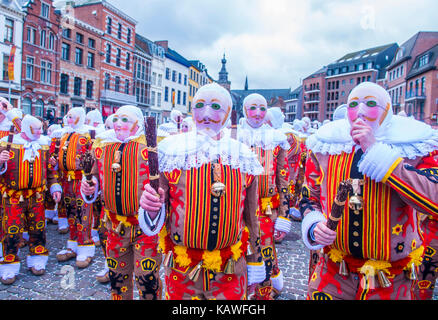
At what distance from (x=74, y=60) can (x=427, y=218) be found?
2989 centimetres

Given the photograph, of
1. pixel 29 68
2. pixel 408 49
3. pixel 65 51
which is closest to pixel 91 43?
pixel 65 51

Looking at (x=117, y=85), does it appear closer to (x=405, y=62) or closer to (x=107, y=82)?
(x=107, y=82)

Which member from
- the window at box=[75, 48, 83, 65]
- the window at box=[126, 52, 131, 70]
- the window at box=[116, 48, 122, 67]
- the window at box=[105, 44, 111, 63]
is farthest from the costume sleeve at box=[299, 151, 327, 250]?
the window at box=[126, 52, 131, 70]

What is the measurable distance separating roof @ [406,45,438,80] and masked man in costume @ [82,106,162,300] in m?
41.1

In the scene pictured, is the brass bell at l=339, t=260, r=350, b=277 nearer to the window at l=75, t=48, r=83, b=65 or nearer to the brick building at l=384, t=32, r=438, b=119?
the window at l=75, t=48, r=83, b=65

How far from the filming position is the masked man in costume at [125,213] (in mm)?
3564

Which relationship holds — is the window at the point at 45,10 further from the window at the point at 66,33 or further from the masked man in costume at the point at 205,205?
the masked man in costume at the point at 205,205

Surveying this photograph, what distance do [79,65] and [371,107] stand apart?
100ft

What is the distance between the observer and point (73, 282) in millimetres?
4984

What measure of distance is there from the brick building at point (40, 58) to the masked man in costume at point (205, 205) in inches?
986

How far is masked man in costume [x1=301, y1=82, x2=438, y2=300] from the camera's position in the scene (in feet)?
6.68

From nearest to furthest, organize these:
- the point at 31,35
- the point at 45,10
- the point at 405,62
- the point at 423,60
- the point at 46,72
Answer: the point at 31,35, the point at 45,10, the point at 46,72, the point at 423,60, the point at 405,62
